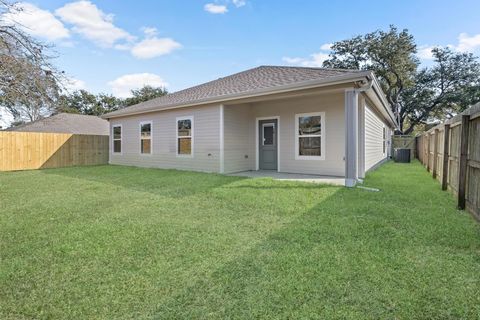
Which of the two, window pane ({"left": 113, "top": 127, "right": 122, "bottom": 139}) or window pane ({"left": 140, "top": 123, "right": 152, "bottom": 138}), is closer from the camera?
window pane ({"left": 140, "top": 123, "right": 152, "bottom": 138})

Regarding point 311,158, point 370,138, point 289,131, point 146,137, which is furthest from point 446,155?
point 146,137

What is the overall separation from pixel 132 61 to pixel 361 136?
16325mm

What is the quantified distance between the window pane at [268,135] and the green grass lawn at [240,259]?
468cm

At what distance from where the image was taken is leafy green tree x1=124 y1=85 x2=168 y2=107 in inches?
1347

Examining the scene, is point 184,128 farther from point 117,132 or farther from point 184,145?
point 117,132

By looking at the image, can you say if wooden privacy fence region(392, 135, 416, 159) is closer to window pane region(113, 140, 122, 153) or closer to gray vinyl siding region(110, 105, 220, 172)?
gray vinyl siding region(110, 105, 220, 172)

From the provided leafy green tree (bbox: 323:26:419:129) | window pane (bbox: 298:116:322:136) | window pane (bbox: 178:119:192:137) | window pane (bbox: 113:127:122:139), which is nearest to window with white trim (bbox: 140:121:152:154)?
window pane (bbox: 113:127:122:139)

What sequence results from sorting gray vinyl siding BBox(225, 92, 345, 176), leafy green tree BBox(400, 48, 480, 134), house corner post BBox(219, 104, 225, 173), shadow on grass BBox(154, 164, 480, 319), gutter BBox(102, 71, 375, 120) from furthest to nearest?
leafy green tree BBox(400, 48, 480, 134) → house corner post BBox(219, 104, 225, 173) → gray vinyl siding BBox(225, 92, 345, 176) → gutter BBox(102, 71, 375, 120) → shadow on grass BBox(154, 164, 480, 319)

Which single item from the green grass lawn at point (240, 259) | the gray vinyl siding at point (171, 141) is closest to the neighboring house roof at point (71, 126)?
the gray vinyl siding at point (171, 141)

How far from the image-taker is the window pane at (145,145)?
11906 millimetres

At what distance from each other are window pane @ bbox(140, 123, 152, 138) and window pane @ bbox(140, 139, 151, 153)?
21 cm

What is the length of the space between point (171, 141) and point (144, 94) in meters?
27.1

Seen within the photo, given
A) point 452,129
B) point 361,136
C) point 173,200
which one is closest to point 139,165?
point 173,200

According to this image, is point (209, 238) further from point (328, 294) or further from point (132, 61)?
point (132, 61)
